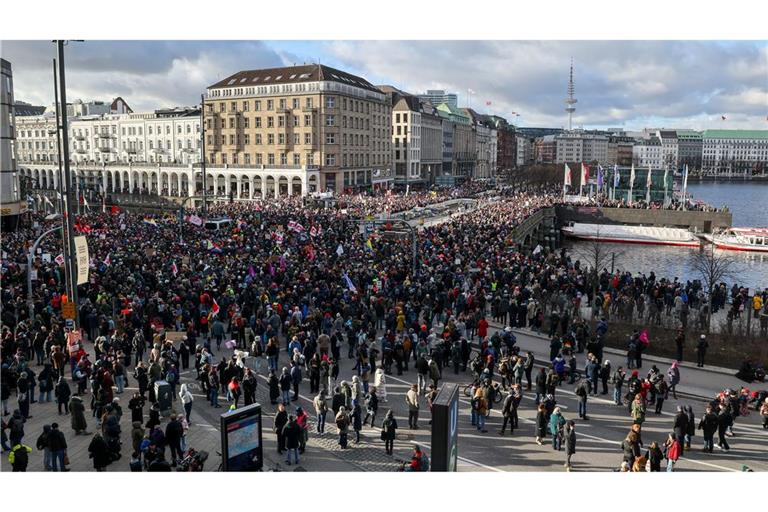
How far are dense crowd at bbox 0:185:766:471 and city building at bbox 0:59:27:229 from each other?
15194 mm

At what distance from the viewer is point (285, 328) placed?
79.5 feet

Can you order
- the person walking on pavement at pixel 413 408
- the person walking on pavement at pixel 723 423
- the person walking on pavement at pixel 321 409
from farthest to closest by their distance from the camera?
the person walking on pavement at pixel 413 408 < the person walking on pavement at pixel 321 409 < the person walking on pavement at pixel 723 423

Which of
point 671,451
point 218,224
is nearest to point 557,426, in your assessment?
point 671,451

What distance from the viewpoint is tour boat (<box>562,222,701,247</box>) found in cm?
7783

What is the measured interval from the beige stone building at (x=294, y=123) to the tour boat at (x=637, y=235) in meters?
34.1

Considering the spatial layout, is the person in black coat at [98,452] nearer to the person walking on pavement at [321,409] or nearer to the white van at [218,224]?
the person walking on pavement at [321,409]

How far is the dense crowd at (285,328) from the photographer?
15750mm

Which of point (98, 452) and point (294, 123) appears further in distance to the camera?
point (294, 123)

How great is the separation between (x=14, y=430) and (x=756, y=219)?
393ft

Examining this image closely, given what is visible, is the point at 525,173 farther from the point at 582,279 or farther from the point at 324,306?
the point at 324,306

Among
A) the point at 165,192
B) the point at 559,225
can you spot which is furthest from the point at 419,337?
the point at 165,192

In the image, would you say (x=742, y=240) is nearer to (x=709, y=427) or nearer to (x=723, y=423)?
(x=723, y=423)

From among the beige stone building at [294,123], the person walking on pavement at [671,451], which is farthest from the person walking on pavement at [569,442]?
the beige stone building at [294,123]

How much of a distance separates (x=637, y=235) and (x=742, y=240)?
11802mm
